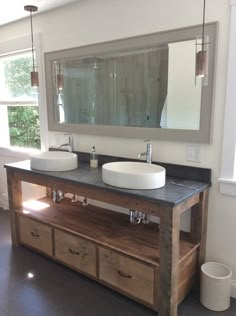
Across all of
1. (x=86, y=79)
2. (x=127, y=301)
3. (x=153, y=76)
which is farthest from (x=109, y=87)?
(x=127, y=301)

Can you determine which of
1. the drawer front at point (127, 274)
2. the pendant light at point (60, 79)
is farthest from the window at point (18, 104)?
the drawer front at point (127, 274)

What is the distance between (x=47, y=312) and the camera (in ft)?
6.00

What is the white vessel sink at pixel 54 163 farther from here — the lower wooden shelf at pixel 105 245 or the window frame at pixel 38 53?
the window frame at pixel 38 53

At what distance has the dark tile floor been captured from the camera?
72.3 inches

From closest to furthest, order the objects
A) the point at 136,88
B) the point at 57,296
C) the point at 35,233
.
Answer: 1. the point at 57,296
2. the point at 136,88
3. the point at 35,233

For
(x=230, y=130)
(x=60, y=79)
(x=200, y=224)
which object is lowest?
(x=200, y=224)

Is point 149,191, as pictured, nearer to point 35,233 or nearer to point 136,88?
point 136,88

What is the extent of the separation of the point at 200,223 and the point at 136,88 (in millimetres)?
1138

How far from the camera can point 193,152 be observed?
78.8 inches

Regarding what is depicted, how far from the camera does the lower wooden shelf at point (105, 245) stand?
5.92 feet

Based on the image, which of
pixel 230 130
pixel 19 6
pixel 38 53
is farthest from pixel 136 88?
pixel 19 6

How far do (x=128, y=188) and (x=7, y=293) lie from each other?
1210 mm

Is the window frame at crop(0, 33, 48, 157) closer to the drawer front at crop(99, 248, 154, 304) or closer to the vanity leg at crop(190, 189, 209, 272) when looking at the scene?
the drawer front at crop(99, 248, 154, 304)

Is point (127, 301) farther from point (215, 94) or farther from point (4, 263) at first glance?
point (215, 94)
